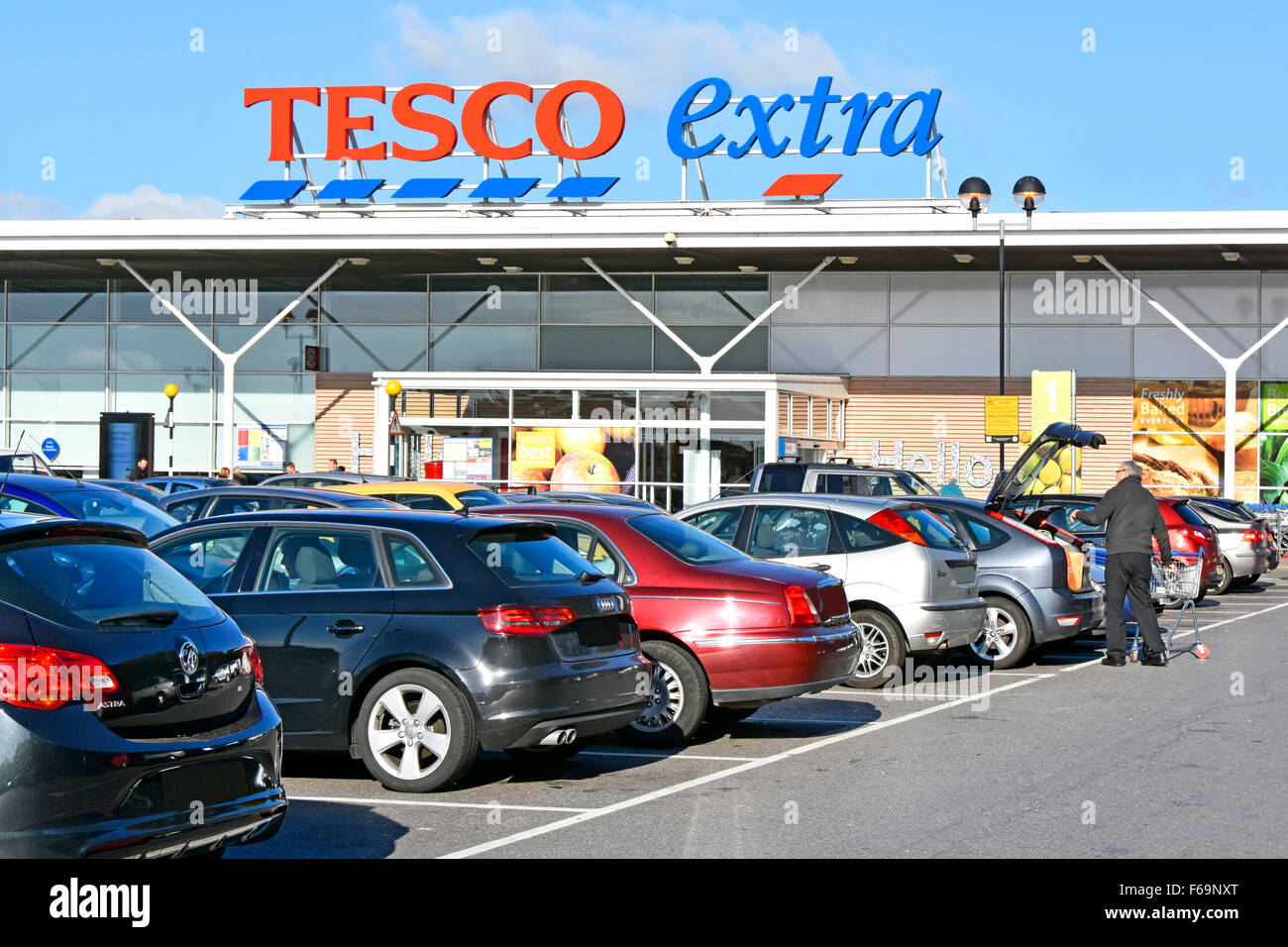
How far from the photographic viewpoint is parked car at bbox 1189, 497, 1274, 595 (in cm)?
2488

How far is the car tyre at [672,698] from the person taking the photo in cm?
1016

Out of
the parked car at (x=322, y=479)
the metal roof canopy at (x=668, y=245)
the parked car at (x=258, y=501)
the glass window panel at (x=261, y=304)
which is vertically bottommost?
the parked car at (x=258, y=501)

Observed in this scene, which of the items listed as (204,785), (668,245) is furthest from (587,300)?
(204,785)

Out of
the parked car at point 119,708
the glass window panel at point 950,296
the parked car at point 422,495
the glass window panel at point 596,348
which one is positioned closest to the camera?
the parked car at point 119,708

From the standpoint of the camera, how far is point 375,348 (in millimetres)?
35219

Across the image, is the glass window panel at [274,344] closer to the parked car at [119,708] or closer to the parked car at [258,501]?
the parked car at [258,501]

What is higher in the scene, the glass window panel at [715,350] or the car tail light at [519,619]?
the glass window panel at [715,350]

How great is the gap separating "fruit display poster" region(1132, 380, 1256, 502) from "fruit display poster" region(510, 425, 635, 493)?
11178mm

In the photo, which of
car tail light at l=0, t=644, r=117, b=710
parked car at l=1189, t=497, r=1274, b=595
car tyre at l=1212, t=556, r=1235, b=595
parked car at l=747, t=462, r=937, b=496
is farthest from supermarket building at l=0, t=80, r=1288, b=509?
car tail light at l=0, t=644, r=117, b=710

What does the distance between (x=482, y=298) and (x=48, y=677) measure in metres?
30.0

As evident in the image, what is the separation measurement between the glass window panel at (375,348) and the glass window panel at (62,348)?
5469 mm

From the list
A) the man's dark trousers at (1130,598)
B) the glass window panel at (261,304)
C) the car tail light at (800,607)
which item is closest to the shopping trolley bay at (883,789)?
the car tail light at (800,607)

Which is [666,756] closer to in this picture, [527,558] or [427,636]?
[527,558]
